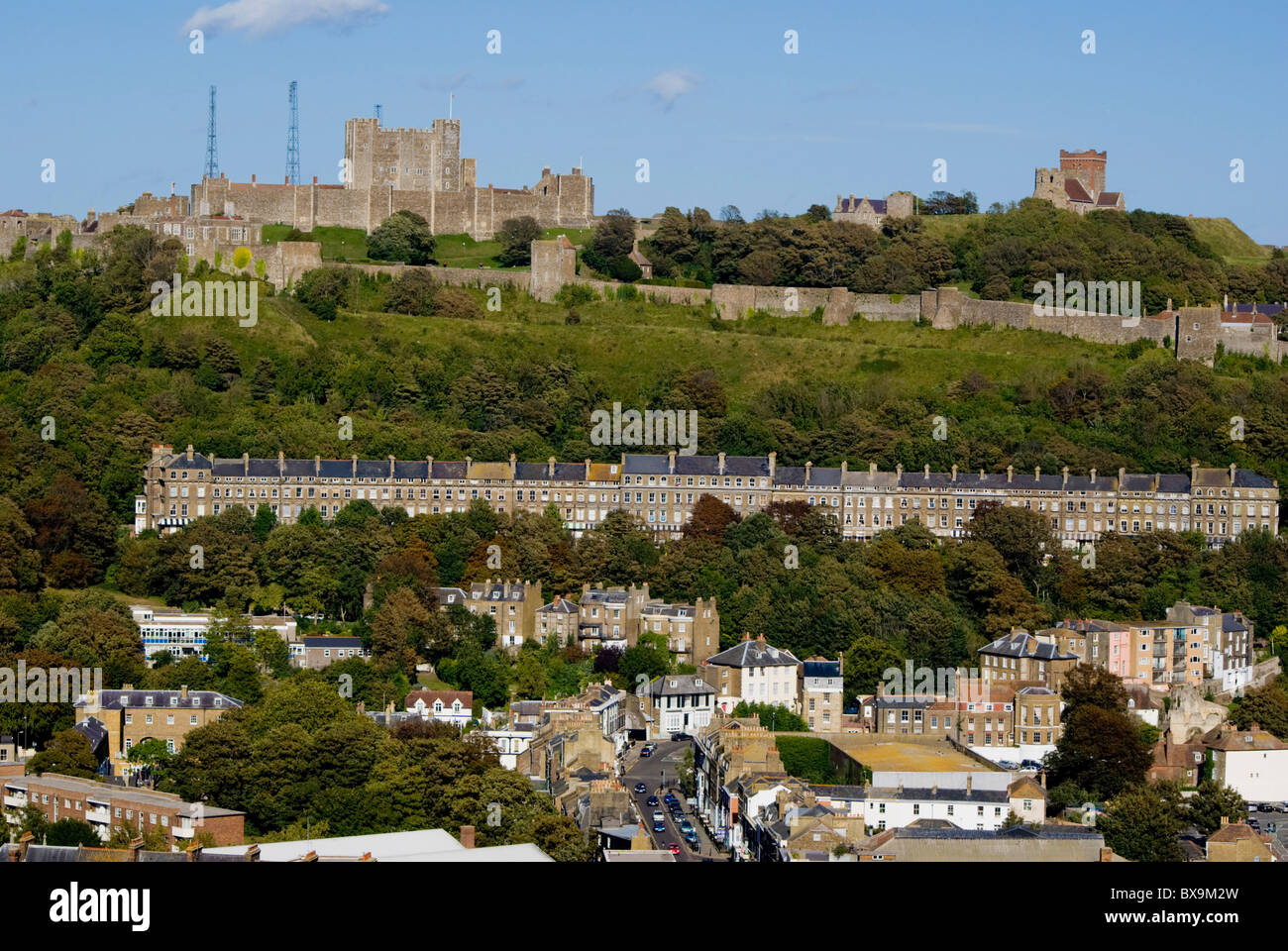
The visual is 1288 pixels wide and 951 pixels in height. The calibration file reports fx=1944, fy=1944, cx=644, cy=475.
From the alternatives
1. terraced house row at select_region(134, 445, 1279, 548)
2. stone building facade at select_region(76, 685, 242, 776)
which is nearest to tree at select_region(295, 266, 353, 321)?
terraced house row at select_region(134, 445, 1279, 548)

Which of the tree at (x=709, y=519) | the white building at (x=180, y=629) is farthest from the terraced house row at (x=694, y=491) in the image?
the white building at (x=180, y=629)

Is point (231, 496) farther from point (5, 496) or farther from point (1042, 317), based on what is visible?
point (1042, 317)

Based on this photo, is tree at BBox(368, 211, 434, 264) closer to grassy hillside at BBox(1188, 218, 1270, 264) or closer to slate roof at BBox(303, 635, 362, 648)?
slate roof at BBox(303, 635, 362, 648)

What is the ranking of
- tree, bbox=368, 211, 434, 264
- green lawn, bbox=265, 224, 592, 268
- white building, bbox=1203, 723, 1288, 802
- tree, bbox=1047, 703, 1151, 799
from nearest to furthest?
tree, bbox=1047, 703, 1151, 799 → white building, bbox=1203, 723, 1288, 802 → tree, bbox=368, 211, 434, 264 → green lawn, bbox=265, 224, 592, 268

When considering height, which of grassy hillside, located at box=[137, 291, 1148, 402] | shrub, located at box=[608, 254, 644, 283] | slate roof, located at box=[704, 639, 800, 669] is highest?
shrub, located at box=[608, 254, 644, 283]

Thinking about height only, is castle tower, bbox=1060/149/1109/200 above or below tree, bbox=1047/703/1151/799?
above

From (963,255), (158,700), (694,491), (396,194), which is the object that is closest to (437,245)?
(396,194)
